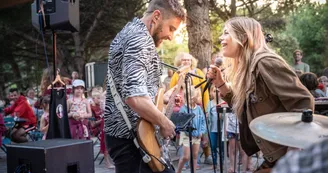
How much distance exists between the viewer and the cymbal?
5.23 feet

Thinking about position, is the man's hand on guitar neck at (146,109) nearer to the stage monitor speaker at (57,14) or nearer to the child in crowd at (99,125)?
the stage monitor speaker at (57,14)

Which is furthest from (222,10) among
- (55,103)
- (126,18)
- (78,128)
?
(55,103)

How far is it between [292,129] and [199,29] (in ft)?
27.4

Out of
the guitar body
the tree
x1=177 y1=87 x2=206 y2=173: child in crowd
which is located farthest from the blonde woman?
the tree

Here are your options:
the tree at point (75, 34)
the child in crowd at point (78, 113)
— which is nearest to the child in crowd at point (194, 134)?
the child in crowd at point (78, 113)

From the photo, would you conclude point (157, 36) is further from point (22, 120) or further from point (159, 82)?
point (22, 120)

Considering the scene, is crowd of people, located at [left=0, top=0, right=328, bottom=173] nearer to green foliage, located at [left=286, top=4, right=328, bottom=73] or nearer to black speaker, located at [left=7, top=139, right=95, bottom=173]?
black speaker, located at [left=7, top=139, right=95, bottom=173]

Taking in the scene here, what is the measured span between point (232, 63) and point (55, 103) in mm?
3090

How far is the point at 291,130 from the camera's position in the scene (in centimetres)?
173

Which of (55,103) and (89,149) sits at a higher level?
(55,103)

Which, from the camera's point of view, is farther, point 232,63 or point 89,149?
point 89,149

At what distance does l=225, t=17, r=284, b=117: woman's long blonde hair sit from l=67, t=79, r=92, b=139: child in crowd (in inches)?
192

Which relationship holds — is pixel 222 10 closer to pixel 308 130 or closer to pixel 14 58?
pixel 14 58

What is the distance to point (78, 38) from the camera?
1847 cm
